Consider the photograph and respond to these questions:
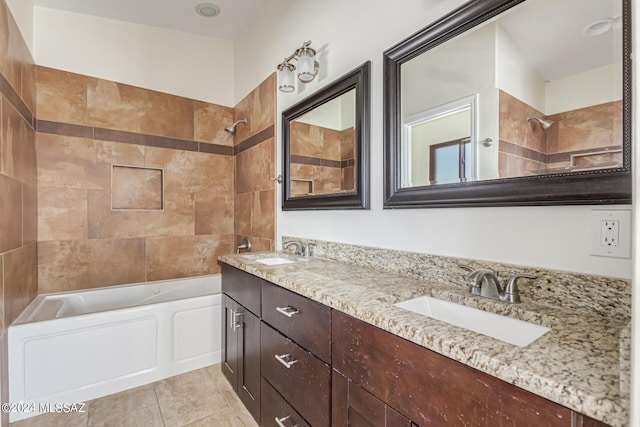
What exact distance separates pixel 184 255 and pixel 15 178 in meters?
1.46

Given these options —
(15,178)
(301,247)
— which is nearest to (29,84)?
(15,178)

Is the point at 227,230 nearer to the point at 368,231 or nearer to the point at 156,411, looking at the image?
the point at 156,411

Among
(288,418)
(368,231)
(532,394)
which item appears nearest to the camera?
(532,394)

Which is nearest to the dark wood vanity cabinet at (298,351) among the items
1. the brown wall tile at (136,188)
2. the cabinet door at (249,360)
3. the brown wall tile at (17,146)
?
the cabinet door at (249,360)

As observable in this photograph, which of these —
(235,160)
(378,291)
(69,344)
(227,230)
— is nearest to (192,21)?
(235,160)

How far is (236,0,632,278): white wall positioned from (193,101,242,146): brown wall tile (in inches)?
31.5

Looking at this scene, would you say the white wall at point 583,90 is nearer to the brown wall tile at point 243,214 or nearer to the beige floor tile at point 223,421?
the beige floor tile at point 223,421

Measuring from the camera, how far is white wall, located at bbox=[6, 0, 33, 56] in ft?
6.61

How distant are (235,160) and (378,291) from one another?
2665 mm

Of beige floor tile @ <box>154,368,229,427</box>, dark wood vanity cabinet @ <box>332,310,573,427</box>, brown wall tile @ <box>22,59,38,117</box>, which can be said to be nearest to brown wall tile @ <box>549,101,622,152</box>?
dark wood vanity cabinet @ <box>332,310,573,427</box>

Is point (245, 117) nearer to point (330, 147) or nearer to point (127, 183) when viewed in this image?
point (127, 183)

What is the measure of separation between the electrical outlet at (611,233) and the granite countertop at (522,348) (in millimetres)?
186

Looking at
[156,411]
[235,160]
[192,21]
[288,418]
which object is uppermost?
[192,21]

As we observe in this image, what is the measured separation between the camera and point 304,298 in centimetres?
124
